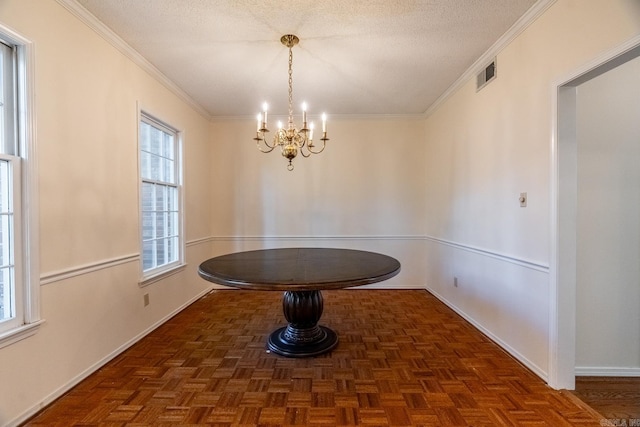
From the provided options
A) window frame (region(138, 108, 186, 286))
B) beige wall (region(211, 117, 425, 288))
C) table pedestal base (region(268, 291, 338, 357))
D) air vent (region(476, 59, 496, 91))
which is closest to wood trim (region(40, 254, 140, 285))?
window frame (region(138, 108, 186, 286))

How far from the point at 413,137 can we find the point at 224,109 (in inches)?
105

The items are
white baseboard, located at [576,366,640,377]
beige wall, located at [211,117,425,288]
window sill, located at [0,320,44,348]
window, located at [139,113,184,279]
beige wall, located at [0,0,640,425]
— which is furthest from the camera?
beige wall, located at [211,117,425,288]

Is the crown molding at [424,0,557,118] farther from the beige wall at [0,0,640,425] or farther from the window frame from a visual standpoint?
the window frame

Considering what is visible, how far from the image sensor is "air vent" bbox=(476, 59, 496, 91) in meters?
2.59

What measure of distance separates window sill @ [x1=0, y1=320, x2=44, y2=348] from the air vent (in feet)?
12.0

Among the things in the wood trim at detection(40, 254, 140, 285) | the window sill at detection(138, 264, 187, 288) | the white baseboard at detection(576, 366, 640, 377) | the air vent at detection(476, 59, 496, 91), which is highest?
the air vent at detection(476, 59, 496, 91)

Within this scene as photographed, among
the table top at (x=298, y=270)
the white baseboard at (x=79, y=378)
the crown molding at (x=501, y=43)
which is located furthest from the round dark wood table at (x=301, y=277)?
the crown molding at (x=501, y=43)

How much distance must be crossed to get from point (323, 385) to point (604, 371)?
2.00 m

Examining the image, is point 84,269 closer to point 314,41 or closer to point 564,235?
point 314,41

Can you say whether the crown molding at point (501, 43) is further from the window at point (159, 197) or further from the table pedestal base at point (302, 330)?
the window at point (159, 197)

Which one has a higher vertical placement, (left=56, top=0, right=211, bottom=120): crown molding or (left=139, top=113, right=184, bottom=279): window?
(left=56, top=0, right=211, bottom=120): crown molding

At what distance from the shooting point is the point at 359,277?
75.4 inches

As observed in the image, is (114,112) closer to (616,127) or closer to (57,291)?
(57,291)

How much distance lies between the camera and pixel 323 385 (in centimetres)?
195
